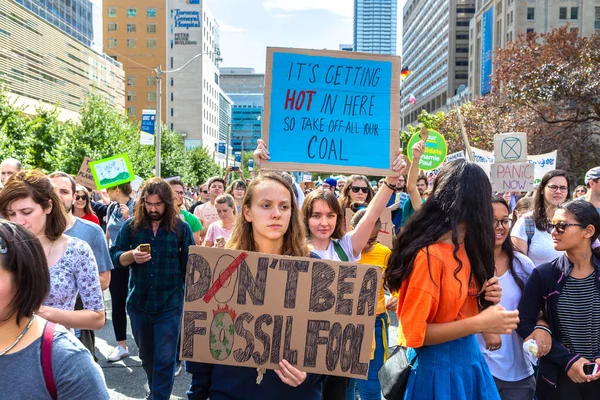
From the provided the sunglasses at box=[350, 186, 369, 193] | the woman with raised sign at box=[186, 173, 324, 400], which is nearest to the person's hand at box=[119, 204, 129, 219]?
the sunglasses at box=[350, 186, 369, 193]

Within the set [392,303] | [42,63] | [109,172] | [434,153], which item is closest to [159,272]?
[392,303]

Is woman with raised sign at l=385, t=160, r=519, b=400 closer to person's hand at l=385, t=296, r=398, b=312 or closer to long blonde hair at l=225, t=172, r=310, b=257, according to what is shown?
long blonde hair at l=225, t=172, r=310, b=257

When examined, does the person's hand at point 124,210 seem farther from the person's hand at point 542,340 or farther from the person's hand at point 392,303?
the person's hand at point 542,340

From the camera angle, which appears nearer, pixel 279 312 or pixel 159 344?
pixel 279 312

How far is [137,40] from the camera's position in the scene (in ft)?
365

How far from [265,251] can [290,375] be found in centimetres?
67

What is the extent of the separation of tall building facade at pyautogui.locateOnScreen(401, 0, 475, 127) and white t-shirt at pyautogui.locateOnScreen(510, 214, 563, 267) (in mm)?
100747

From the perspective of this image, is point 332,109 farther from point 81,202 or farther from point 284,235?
point 81,202

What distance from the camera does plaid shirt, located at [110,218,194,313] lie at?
17.9 feet

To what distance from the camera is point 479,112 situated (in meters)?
37.4

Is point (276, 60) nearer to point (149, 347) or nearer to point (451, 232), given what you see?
point (451, 232)

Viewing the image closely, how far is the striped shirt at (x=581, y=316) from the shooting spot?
151 inches

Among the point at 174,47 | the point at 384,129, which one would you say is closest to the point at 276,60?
the point at 384,129

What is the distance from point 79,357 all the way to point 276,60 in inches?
92.7
